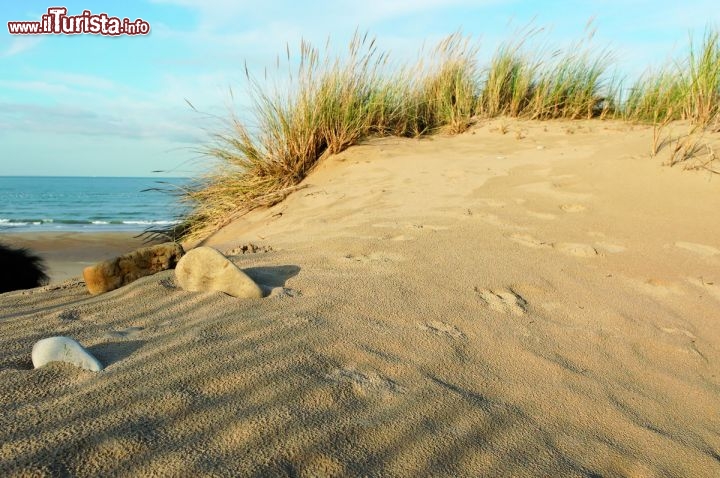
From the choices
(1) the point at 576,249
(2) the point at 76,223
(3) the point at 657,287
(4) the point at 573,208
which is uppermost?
(4) the point at 573,208

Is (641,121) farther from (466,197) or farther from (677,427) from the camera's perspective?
(677,427)

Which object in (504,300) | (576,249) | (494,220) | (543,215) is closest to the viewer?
(504,300)

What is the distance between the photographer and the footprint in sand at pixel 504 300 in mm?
2275

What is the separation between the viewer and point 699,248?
3125mm

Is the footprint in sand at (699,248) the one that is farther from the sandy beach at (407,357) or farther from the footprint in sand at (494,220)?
the footprint in sand at (494,220)

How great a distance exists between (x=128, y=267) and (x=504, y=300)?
5.00ft

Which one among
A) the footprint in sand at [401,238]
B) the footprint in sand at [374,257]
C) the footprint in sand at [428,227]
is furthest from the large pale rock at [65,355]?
the footprint in sand at [428,227]

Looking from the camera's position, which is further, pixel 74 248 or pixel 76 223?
pixel 76 223

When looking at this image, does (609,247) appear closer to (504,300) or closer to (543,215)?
(543,215)

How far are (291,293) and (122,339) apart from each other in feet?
2.03

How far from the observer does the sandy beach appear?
1319 mm

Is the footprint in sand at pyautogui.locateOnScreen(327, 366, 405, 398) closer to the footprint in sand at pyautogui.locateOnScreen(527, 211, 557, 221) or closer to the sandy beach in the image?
the sandy beach

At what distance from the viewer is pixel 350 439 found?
4.51 ft

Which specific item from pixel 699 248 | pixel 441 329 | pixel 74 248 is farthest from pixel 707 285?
pixel 74 248
